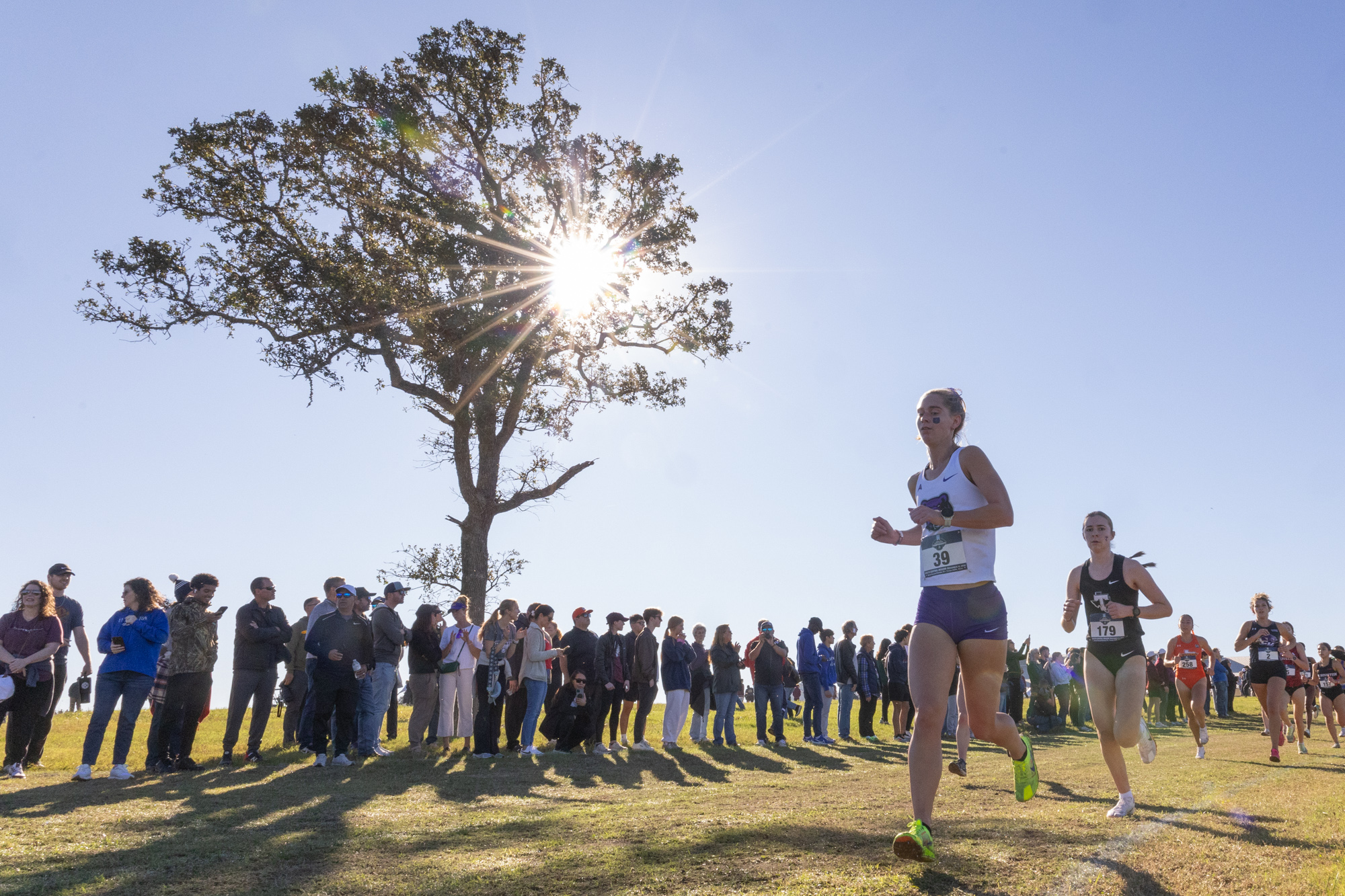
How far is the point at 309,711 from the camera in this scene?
447 inches

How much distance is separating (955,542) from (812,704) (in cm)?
1263

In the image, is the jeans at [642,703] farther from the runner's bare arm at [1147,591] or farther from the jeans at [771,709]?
the runner's bare arm at [1147,591]

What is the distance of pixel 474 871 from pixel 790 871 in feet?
4.90

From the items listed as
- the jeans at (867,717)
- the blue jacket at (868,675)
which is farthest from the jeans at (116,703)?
the jeans at (867,717)

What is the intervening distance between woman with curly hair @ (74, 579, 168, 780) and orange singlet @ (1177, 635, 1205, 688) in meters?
12.4

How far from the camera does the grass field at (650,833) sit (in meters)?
4.19

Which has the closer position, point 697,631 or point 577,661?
point 577,661

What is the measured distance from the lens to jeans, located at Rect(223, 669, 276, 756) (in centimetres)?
1095

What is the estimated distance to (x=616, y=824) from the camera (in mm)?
6074

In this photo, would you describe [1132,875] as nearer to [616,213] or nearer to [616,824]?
[616,824]

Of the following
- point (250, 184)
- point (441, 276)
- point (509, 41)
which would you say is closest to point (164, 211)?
point (250, 184)

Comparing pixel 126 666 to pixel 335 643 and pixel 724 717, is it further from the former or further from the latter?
pixel 724 717

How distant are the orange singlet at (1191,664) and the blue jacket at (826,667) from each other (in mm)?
5722

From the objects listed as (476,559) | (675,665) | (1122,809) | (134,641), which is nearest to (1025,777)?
(1122,809)
